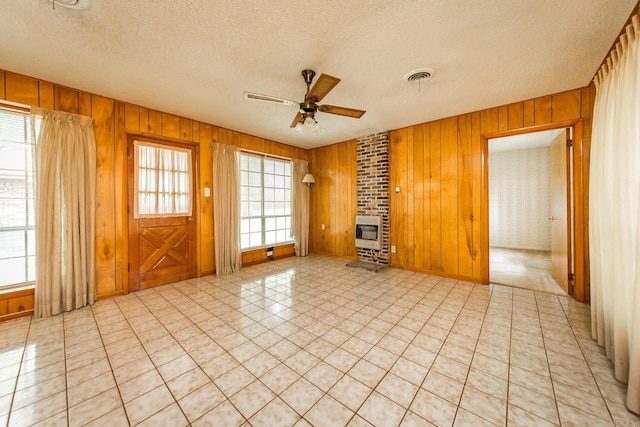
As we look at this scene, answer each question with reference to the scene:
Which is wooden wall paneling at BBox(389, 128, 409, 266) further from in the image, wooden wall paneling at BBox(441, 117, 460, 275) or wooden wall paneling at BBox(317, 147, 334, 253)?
wooden wall paneling at BBox(317, 147, 334, 253)

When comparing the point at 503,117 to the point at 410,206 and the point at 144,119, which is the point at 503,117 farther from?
the point at 144,119

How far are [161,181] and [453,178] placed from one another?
4801 millimetres

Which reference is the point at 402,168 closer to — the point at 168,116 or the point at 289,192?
the point at 289,192

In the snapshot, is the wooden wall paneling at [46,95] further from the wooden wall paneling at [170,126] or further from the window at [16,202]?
the wooden wall paneling at [170,126]

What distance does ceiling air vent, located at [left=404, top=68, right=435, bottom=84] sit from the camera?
8.55 ft

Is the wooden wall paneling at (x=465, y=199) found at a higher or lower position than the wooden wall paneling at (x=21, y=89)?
lower

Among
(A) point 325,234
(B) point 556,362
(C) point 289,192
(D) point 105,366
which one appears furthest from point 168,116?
(B) point 556,362

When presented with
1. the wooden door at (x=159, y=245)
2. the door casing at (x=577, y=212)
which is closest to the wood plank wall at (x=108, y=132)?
the wooden door at (x=159, y=245)

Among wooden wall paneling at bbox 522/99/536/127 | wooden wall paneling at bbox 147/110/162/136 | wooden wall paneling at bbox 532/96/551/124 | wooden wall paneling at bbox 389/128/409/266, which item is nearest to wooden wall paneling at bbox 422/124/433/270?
wooden wall paneling at bbox 389/128/409/266

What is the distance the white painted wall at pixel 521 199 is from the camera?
20.7 feet

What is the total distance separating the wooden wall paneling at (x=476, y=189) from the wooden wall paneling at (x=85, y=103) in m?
5.52

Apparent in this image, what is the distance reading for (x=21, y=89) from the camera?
106 inches

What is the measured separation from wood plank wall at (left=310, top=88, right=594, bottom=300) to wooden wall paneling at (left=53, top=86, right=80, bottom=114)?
4.84 m

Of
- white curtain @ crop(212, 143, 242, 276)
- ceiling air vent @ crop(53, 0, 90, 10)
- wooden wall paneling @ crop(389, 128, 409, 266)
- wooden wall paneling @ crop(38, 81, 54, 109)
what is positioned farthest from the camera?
wooden wall paneling @ crop(389, 128, 409, 266)
